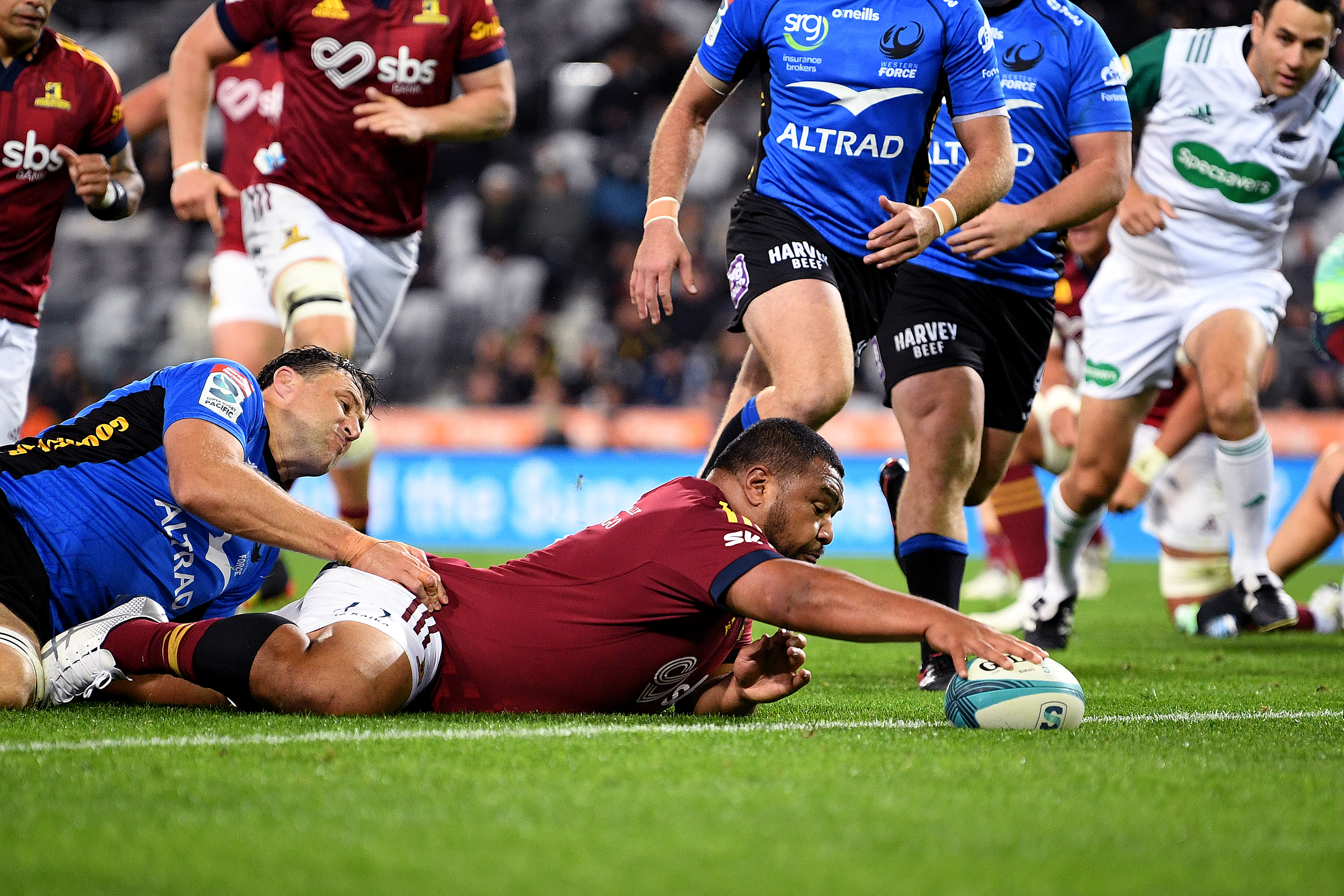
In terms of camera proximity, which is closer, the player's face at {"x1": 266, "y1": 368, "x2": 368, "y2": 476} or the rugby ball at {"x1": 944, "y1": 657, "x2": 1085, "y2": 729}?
the rugby ball at {"x1": 944, "y1": 657, "x2": 1085, "y2": 729}

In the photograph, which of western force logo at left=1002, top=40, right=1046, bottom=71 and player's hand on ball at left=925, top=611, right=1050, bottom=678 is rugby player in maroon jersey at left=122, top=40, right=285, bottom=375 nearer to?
western force logo at left=1002, top=40, right=1046, bottom=71

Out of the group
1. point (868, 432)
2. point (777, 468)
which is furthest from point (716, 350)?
point (777, 468)

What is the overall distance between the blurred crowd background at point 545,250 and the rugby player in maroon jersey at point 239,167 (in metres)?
6.14

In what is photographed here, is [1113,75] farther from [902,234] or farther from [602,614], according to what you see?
[602,614]

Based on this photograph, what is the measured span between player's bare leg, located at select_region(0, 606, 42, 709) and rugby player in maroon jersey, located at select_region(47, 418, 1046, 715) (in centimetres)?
17

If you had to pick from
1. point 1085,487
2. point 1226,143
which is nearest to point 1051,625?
point 1085,487

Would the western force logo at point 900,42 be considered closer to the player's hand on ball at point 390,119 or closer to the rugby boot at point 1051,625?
the player's hand on ball at point 390,119

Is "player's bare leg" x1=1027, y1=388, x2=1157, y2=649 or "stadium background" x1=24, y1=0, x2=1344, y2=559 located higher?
"player's bare leg" x1=1027, y1=388, x2=1157, y2=649

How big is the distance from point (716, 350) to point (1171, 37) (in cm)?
846

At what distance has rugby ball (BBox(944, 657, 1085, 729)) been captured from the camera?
3.26 m

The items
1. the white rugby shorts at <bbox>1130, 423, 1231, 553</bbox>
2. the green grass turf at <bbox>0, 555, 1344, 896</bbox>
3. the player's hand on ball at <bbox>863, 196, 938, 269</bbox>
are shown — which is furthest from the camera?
the white rugby shorts at <bbox>1130, 423, 1231, 553</bbox>

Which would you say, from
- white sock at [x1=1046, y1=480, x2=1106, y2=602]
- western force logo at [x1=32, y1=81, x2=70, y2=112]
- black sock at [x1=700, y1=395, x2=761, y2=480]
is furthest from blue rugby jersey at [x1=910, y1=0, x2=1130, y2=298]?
western force logo at [x1=32, y1=81, x2=70, y2=112]

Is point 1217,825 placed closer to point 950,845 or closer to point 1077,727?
point 950,845

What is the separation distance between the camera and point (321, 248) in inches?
239
